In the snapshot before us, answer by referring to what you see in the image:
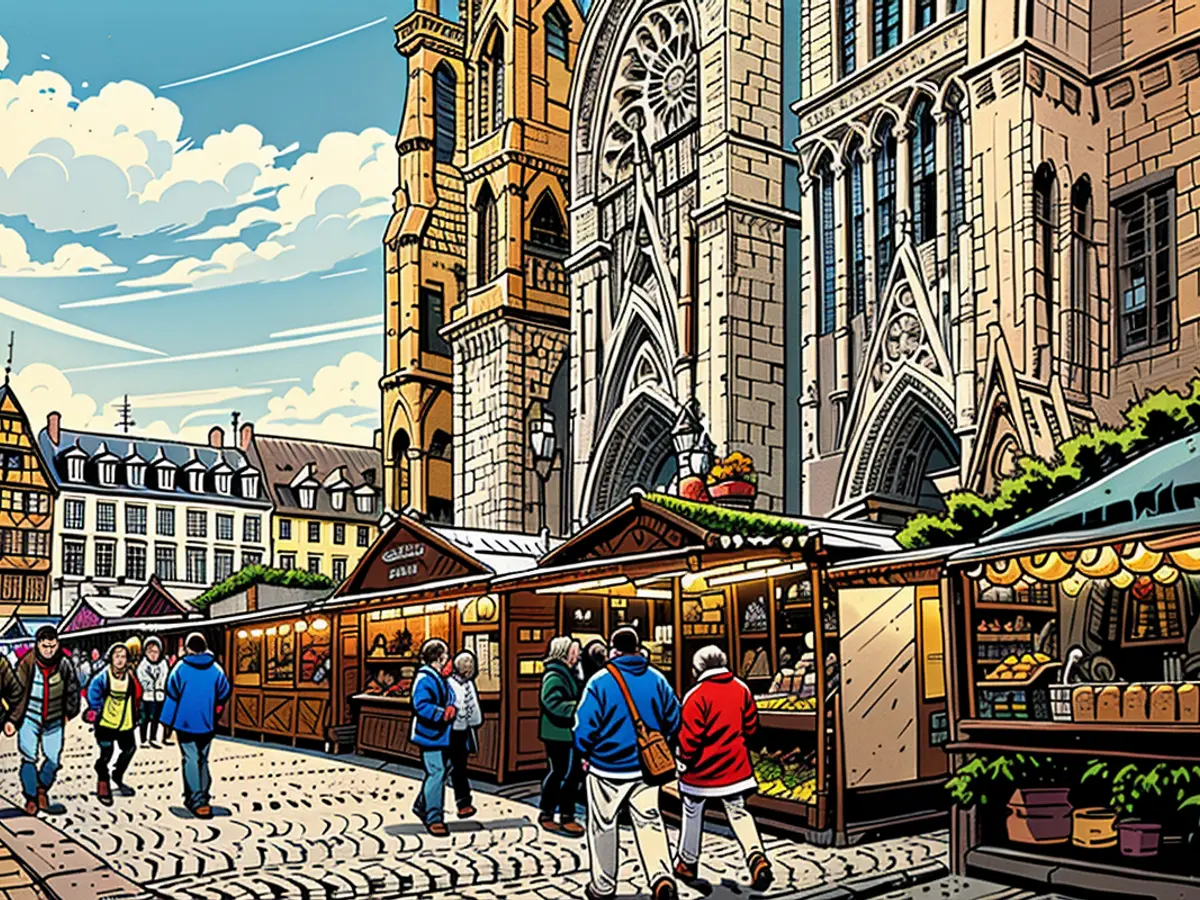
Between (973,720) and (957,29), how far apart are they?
1066 centimetres

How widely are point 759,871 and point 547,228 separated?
20756mm

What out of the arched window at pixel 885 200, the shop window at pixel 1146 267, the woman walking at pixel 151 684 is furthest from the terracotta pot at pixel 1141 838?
the woman walking at pixel 151 684

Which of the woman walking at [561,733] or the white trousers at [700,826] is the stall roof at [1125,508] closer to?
the white trousers at [700,826]

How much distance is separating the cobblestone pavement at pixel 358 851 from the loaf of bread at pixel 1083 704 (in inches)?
78.8

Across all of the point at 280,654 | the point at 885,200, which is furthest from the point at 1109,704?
the point at 280,654

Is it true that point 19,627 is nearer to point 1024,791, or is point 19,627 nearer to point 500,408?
point 500,408

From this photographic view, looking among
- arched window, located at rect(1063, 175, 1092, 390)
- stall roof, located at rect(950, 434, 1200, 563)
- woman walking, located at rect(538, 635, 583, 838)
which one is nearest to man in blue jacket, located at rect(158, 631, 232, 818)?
woman walking, located at rect(538, 635, 583, 838)

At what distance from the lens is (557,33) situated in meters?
29.2

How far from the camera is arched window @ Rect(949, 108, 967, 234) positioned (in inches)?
692

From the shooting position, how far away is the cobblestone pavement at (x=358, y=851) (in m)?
10.2

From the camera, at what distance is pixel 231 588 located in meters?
26.1

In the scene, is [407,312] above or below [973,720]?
above

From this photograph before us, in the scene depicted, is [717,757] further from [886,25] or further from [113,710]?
[886,25]

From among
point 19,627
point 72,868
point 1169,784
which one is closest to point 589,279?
point 72,868
